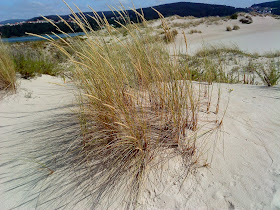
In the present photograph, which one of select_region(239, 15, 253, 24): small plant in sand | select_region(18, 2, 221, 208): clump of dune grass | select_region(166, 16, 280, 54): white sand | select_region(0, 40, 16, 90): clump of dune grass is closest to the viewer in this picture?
select_region(18, 2, 221, 208): clump of dune grass

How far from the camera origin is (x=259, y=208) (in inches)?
45.8

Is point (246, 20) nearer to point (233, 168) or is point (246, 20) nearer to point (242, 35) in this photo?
point (242, 35)

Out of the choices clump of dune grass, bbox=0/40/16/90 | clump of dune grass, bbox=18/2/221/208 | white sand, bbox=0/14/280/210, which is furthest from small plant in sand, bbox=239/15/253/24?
clump of dune grass, bbox=0/40/16/90

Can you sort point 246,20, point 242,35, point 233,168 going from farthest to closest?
1. point 246,20
2. point 242,35
3. point 233,168

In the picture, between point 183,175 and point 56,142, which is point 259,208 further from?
point 56,142

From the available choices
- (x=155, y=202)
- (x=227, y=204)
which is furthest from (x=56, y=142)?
(x=227, y=204)

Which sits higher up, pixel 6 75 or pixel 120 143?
pixel 6 75

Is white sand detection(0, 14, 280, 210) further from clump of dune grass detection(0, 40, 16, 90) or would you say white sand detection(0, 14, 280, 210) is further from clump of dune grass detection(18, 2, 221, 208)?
clump of dune grass detection(0, 40, 16, 90)

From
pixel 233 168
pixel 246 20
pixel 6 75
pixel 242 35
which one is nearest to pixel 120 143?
pixel 233 168

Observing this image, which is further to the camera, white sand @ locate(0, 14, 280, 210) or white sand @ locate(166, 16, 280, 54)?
white sand @ locate(166, 16, 280, 54)

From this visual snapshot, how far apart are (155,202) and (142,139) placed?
1.58 feet

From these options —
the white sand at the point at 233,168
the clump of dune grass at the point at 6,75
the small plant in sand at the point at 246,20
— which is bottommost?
the white sand at the point at 233,168

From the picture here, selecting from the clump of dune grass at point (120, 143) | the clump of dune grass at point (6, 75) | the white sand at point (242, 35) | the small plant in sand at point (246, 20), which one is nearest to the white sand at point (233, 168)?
the clump of dune grass at point (120, 143)

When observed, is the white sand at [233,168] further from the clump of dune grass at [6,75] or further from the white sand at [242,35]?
Result: the white sand at [242,35]
